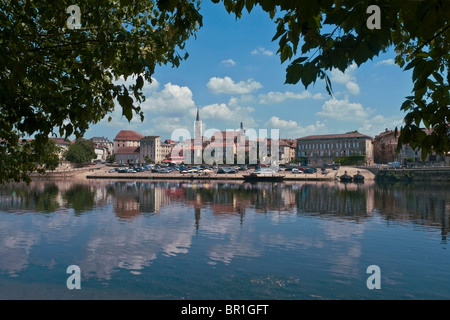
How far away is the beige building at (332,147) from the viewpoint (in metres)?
124

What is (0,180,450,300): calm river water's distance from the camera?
13539mm

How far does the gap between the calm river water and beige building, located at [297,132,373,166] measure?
314ft

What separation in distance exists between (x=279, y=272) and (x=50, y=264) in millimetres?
10725

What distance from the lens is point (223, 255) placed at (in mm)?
18344

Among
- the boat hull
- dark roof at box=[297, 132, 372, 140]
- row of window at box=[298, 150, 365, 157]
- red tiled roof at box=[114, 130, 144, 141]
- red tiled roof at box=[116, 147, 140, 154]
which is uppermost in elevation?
red tiled roof at box=[114, 130, 144, 141]

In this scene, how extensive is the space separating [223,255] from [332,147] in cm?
11870

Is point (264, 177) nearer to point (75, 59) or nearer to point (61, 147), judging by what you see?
point (61, 147)

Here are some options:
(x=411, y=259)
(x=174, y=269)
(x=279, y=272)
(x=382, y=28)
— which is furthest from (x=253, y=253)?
(x=382, y=28)

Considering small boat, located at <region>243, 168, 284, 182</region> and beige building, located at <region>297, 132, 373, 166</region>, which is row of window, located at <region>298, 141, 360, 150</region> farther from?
small boat, located at <region>243, 168, 284, 182</region>

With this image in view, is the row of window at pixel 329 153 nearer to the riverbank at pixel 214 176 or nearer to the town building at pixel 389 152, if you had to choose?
the town building at pixel 389 152

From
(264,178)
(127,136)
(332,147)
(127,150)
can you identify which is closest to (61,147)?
(264,178)

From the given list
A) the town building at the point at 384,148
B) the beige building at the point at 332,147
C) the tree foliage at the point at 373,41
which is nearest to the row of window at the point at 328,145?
the beige building at the point at 332,147

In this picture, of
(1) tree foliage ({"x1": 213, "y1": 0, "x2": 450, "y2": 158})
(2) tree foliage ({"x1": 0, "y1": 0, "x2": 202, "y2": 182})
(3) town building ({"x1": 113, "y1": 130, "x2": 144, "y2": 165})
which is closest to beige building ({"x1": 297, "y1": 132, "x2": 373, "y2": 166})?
(3) town building ({"x1": 113, "y1": 130, "x2": 144, "y2": 165})

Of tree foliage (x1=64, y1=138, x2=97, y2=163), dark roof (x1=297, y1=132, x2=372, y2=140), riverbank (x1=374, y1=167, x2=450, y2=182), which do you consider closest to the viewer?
riverbank (x1=374, y1=167, x2=450, y2=182)
